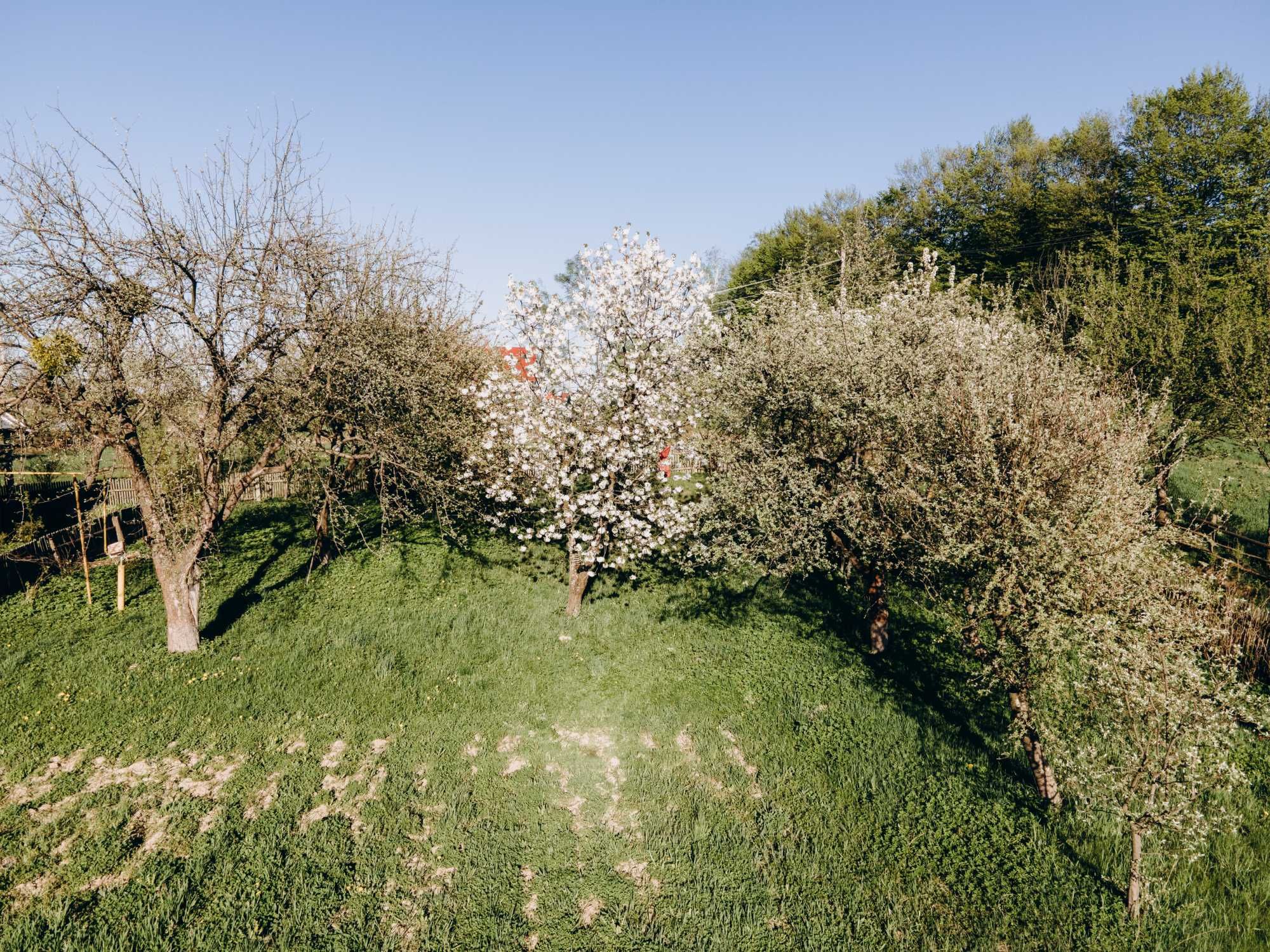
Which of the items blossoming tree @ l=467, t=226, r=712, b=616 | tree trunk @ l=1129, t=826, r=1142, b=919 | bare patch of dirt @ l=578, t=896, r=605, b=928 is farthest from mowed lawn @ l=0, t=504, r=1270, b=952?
blossoming tree @ l=467, t=226, r=712, b=616

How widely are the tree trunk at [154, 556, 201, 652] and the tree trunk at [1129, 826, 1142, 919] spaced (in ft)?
54.8

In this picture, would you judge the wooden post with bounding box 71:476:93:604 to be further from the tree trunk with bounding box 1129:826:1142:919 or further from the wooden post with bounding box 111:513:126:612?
the tree trunk with bounding box 1129:826:1142:919

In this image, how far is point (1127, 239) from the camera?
36.4 meters

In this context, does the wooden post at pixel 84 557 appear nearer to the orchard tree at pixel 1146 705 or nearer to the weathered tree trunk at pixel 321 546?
the weathered tree trunk at pixel 321 546

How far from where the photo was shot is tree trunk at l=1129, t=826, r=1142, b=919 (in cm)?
751

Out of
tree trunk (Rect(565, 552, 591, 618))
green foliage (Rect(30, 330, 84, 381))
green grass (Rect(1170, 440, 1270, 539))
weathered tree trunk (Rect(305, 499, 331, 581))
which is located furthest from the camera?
green grass (Rect(1170, 440, 1270, 539))

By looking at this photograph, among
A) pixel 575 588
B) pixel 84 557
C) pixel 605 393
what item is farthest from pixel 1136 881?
pixel 84 557

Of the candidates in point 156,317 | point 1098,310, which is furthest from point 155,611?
point 1098,310

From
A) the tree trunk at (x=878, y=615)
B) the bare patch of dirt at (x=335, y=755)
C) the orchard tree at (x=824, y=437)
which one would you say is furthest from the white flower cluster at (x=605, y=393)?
the bare patch of dirt at (x=335, y=755)

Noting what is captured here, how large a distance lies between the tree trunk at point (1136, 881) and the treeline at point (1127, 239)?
7.63 m

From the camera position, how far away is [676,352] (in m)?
14.0

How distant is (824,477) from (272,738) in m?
11.8

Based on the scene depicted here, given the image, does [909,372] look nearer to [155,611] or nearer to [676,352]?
[676,352]

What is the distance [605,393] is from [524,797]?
847 cm
